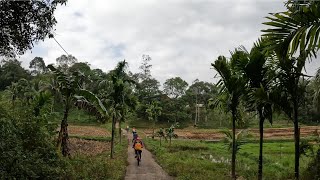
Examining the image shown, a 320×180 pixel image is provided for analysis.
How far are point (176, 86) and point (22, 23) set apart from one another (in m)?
81.1

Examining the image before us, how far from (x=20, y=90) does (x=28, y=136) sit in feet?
146

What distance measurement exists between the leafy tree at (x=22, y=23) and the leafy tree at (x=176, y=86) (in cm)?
7964

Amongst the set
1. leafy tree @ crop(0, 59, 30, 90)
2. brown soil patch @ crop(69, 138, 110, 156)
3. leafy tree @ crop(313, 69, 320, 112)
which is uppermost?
leafy tree @ crop(0, 59, 30, 90)

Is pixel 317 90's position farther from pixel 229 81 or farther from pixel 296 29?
pixel 296 29

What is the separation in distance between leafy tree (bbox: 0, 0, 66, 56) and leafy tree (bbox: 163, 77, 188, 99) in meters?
79.6

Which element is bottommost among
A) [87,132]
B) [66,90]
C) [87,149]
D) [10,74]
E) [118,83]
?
[87,149]

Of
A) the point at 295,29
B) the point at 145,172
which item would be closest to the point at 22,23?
the point at 295,29

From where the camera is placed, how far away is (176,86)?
88812 mm

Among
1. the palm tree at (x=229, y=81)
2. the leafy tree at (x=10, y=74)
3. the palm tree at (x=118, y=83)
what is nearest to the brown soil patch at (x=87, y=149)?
the palm tree at (x=118, y=83)

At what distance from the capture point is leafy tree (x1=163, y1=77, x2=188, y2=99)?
290 feet

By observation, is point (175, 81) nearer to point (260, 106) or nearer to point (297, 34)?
point (260, 106)

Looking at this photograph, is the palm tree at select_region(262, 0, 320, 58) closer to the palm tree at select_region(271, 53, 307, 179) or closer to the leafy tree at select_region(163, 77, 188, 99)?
the palm tree at select_region(271, 53, 307, 179)

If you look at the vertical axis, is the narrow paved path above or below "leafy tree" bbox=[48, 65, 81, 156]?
below

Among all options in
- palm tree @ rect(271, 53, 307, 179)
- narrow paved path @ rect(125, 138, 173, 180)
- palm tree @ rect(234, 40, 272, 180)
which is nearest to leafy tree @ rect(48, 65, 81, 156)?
narrow paved path @ rect(125, 138, 173, 180)
